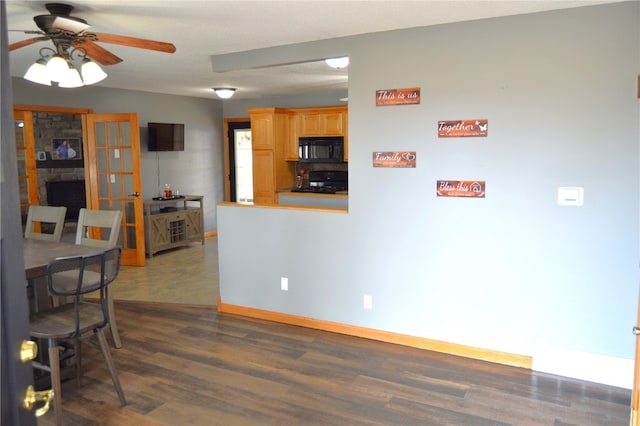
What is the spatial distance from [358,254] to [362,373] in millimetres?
965

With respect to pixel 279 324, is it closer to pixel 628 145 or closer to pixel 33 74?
pixel 33 74

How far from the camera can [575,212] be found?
3105 millimetres

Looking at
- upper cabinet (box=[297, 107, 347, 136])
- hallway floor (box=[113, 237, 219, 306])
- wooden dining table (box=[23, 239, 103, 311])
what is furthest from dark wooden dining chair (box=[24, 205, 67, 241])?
upper cabinet (box=[297, 107, 347, 136])

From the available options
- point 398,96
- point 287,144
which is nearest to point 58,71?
point 398,96

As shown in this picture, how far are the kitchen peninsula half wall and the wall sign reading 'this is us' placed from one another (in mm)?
3979

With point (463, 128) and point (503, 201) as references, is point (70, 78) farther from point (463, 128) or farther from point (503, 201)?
point (503, 201)

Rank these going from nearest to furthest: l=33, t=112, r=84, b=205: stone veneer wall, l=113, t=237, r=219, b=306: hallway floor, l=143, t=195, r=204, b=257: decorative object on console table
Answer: l=113, t=237, r=219, b=306: hallway floor, l=143, t=195, r=204, b=257: decorative object on console table, l=33, t=112, r=84, b=205: stone veneer wall

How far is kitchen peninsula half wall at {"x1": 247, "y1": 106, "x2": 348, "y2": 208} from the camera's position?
24.3 feet

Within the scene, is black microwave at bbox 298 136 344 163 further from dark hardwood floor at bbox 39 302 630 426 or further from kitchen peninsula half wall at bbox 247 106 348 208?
dark hardwood floor at bbox 39 302 630 426

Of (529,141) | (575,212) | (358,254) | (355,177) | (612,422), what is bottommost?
(612,422)

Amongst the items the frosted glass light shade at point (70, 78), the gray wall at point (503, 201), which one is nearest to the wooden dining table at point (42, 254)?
the frosted glass light shade at point (70, 78)

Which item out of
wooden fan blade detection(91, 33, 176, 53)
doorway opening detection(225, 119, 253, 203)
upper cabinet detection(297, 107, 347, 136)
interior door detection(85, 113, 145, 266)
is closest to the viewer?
wooden fan blade detection(91, 33, 176, 53)

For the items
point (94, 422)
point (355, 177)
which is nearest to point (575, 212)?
point (355, 177)

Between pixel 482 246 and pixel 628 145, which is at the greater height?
pixel 628 145
